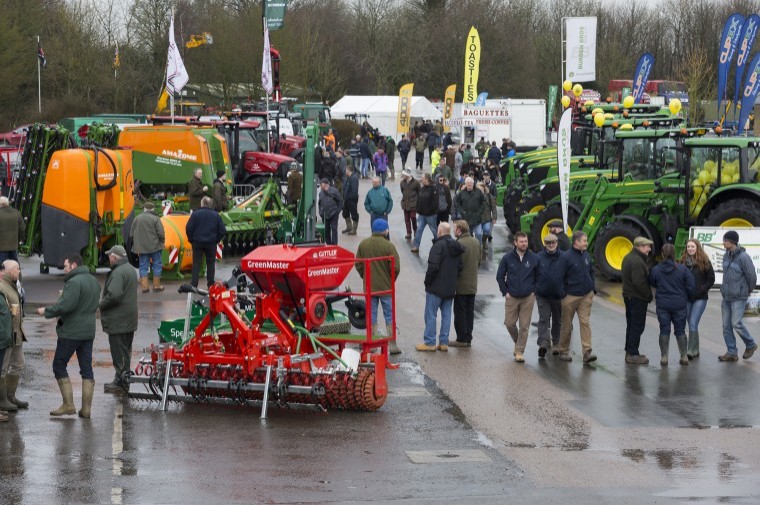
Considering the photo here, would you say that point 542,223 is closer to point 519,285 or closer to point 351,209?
point 351,209

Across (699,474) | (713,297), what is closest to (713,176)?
(713,297)

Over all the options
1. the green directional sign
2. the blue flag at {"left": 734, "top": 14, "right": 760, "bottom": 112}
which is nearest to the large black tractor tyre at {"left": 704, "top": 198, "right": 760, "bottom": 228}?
the blue flag at {"left": 734, "top": 14, "right": 760, "bottom": 112}

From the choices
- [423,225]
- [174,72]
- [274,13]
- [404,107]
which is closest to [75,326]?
[423,225]

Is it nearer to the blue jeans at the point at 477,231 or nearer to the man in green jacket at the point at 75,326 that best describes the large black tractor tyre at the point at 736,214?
the blue jeans at the point at 477,231

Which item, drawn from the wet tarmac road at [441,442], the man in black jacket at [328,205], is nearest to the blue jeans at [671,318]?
the wet tarmac road at [441,442]

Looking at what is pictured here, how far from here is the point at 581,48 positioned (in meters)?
41.8

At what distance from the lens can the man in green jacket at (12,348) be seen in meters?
12.0

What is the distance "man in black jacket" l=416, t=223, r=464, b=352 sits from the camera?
1544cm

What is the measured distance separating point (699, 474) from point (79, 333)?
18.7ft

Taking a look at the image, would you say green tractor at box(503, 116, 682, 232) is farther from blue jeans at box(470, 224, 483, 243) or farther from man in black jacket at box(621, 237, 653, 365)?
man in black jacket at box(621, 237, 653, 365)

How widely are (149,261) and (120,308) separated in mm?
7465

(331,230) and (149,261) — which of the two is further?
(331,230)

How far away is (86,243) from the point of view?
2083 cm

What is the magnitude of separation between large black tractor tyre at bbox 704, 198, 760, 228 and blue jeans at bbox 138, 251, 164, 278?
869 cm
